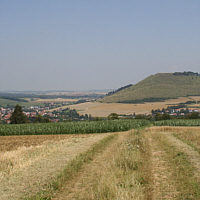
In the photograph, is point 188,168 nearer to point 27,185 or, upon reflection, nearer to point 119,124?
point 27,185

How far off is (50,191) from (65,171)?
2338 mm

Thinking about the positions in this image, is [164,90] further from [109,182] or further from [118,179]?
[109,182]

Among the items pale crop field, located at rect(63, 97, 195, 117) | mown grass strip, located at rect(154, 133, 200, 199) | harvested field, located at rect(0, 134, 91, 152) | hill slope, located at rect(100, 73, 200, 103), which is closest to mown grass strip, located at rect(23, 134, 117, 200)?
mown grass strip, located at rect(154, 133, 200, 199)

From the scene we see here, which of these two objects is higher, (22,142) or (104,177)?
(104,177)

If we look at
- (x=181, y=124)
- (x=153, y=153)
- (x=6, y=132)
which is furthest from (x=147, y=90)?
(x=153, y=153)

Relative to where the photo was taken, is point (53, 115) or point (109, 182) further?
point (53, 115)

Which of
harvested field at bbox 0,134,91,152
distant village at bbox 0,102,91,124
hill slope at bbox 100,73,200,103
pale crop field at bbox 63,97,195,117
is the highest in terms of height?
hill slope at bbox 100,73,200,103

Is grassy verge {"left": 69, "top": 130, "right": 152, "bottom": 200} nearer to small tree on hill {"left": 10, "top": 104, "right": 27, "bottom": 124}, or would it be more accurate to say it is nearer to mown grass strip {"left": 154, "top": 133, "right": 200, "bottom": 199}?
mown grass strip {"left": 154, "top": 133, "right": 200, "bottom": 199}

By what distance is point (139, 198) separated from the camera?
809 centimetres

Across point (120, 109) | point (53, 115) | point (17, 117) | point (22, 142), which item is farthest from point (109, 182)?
point (120, 109)

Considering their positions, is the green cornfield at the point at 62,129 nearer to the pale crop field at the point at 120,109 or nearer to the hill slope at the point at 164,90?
the pale crop field at the point at 120,109

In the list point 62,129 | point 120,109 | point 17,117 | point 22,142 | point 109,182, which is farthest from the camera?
point 120,109

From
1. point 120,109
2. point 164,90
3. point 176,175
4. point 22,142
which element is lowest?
point 22,142

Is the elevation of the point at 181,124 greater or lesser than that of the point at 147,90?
lesser
